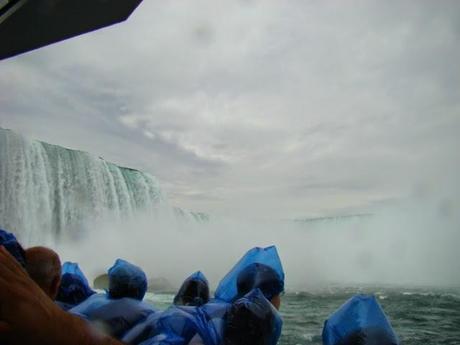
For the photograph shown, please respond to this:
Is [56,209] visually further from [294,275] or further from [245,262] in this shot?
Result: [294,275]

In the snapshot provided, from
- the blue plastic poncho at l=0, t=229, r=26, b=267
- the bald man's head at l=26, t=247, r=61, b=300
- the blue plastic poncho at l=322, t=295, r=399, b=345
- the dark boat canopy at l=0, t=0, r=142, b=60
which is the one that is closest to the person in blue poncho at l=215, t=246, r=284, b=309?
the blue plastic poncho at l=322, t=295, r=399, b=345

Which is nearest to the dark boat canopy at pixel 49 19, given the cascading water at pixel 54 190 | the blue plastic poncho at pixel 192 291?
the blue plastic poncho at pixel 192 291

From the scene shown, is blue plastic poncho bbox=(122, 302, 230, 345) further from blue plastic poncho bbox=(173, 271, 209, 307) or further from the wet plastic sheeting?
blue plastic poncho bbox=(173, 271, 209, 307)

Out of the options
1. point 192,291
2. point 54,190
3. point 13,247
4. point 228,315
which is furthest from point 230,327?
point 54,190

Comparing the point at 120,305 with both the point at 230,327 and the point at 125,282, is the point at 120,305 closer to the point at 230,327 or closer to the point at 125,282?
the point at 125,282

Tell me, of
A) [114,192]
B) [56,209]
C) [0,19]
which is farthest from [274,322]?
[114,192]

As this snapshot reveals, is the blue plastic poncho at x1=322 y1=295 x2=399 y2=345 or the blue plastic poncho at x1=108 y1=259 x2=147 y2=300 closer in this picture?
the blue plastic poncho at x1=322 y1=295 x2=399 y2=345
